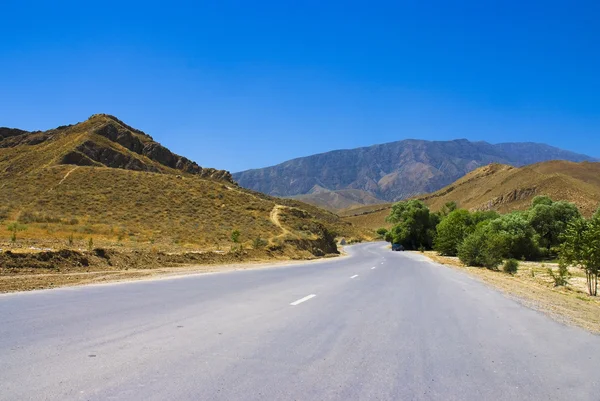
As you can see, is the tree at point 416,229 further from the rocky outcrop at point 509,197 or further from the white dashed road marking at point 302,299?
the white dashed road marking at point 302,299

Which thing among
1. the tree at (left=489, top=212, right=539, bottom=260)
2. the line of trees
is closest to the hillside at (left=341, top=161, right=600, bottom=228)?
the line of trees

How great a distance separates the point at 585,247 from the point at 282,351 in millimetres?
17354

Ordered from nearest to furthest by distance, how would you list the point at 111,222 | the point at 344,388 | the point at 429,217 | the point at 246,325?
the point at 344,388, the point at 246,325, the point at 111,222, the point at 429,217

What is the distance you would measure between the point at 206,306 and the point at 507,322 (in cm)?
601

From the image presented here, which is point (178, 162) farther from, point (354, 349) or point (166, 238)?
point (354, 349)

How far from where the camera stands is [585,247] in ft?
62.4

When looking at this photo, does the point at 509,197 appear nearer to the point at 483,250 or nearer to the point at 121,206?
the point at 483,250

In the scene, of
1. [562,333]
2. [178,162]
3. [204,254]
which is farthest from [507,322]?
[178,162]

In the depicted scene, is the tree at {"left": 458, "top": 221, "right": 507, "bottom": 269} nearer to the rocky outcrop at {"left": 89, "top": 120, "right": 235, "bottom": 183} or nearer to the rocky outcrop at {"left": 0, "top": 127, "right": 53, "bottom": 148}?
the rocky outcrop at {"left": 89, "top": 120, "right": 235, "bottom": 183}

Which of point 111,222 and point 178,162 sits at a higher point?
point 178,162

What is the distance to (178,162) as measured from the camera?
341 feet

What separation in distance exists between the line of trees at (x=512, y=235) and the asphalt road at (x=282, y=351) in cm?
1086

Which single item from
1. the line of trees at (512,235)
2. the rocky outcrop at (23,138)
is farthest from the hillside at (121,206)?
the line of trees at (512,235)

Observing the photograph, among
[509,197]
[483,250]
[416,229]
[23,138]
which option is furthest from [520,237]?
[23,138]
